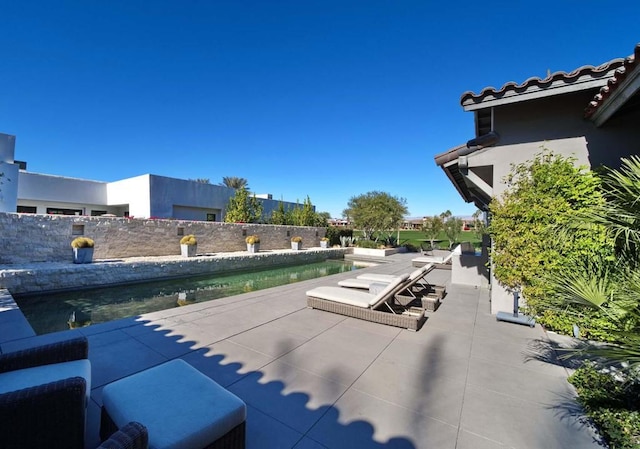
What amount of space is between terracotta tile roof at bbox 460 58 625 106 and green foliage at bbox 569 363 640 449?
4101 millimetres

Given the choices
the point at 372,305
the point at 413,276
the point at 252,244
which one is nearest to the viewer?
the point at 372,305

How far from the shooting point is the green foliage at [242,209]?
72.3 ft

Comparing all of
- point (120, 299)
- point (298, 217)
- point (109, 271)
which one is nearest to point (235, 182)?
point (298, 217)

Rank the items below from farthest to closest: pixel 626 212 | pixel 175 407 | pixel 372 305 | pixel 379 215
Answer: pixel 379 215 < pixel 372 305 < pixel 626 212 < pixel 175 407

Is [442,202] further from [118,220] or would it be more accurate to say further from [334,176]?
[118,220]

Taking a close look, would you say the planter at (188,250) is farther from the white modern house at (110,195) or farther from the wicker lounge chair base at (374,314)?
the white modern house at (110,195)

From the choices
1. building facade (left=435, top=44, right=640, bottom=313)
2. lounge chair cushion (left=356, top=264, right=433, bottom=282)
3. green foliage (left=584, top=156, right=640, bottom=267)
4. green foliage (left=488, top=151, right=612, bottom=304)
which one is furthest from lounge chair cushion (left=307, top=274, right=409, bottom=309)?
green foliage (left=584, top=156, right=640, bottom=267)

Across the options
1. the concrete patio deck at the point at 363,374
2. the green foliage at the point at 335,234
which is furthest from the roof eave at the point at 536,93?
the green foliage at the point at 335,234

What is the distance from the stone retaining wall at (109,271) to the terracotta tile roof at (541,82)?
1141 centimetres

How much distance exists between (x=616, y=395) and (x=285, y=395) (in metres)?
3.09

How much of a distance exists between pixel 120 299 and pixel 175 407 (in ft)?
25.1

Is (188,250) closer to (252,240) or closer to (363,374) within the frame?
(252,240)

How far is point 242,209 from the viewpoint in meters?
22.3

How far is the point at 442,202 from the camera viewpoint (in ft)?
88.8
